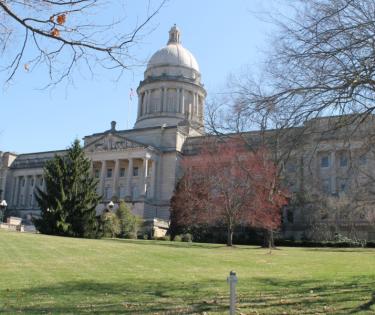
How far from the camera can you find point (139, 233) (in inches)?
2210

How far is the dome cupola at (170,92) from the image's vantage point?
93.6m

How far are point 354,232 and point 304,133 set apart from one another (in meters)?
48.3

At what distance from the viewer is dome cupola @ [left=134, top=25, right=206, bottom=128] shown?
9362 centimetres

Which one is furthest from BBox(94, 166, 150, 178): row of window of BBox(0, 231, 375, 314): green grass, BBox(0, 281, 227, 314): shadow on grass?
BBox(0, 281, 227, 314): shadow on grass

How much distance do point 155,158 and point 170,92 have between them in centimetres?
2004

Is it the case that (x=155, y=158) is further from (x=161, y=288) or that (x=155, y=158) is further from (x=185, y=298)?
(x=185, y=298)

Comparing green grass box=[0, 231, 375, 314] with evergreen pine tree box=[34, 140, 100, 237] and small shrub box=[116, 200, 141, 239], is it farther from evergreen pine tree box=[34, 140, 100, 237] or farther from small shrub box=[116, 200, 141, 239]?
small shrub box=[116, 200, 141, 239]

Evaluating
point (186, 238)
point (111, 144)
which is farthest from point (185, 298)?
point (111, 144)

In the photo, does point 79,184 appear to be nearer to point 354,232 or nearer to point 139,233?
point 139,233

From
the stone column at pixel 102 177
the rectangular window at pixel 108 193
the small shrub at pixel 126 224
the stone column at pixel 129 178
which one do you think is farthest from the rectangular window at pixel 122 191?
the small shrub at pixel 126 224

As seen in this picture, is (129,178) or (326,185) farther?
(129,178)

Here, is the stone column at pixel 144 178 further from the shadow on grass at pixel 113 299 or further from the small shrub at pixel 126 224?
the shadow on grass at pixel 113 299

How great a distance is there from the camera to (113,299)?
10.9 meters

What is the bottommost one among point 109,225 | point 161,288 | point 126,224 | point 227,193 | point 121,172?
point 161,288
